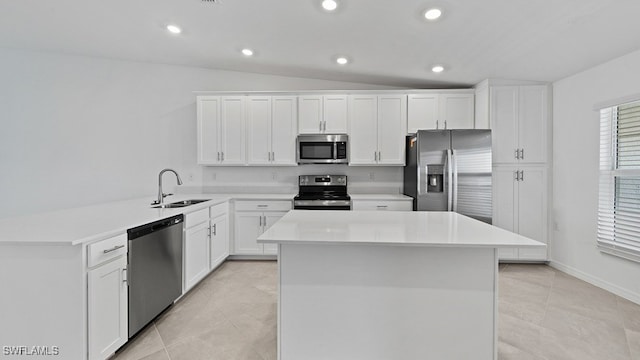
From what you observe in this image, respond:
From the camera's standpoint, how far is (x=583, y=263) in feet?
10.2

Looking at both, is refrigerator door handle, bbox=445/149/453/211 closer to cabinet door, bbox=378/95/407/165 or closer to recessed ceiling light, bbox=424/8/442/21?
cabinet door, bbox=378/95/407/165

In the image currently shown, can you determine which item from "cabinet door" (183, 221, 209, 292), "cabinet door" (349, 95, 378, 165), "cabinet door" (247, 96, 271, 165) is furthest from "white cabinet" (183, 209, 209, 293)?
"cabinet door" (349, 95, 378, 165)

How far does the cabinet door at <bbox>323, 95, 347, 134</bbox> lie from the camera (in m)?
3.85

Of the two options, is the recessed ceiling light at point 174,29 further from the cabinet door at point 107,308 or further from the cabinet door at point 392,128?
the cabinet door at point 392,128

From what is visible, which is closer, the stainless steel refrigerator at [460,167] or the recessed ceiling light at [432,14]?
the recessed ceiling light at [432,14]

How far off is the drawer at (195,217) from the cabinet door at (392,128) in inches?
95.8

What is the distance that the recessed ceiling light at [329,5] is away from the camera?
2258mm

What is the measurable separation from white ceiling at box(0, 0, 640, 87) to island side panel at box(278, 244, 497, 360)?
2.05 m

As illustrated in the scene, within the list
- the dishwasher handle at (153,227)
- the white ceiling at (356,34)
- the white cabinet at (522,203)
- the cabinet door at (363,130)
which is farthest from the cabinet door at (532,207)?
the dishwasher handle at (153,227)

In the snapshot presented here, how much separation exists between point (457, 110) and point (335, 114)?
68.2 inches

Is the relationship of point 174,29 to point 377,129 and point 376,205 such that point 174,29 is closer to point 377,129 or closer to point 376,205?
point 377,129

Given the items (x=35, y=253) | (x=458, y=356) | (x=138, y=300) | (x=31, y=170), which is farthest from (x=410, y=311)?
(x=31, y=170)

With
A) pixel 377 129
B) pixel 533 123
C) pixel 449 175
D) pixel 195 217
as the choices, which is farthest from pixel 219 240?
pixel 533 123

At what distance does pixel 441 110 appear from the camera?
149 inches
